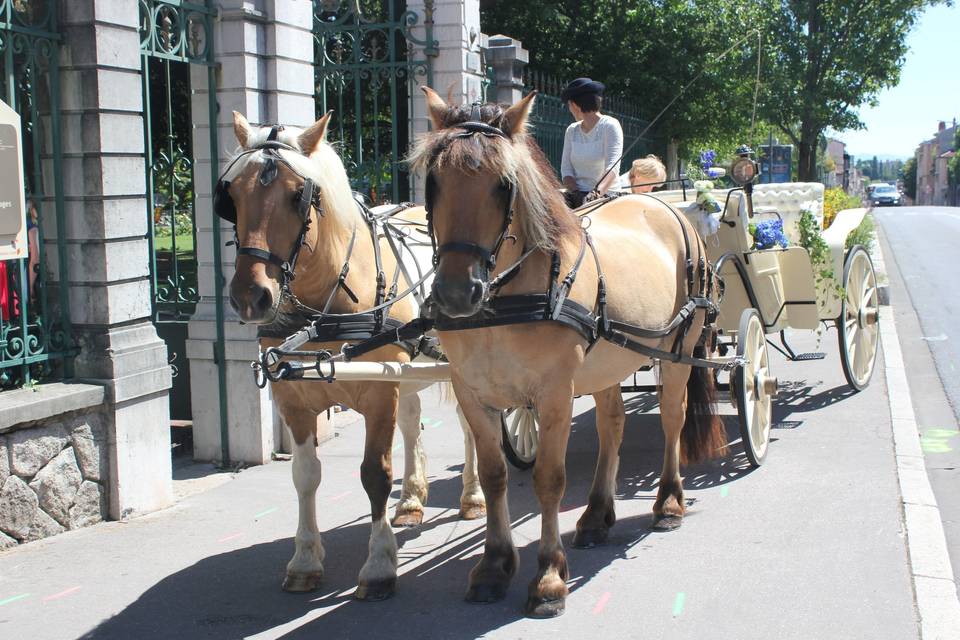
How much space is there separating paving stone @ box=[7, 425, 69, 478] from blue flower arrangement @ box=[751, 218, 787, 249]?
539 cm

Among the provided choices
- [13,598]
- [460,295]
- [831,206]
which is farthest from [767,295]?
[831,206]

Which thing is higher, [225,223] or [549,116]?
[549,116]

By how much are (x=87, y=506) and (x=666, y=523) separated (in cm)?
352

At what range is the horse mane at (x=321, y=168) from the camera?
4707mm

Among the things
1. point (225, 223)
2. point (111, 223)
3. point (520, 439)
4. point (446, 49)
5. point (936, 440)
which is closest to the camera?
point (111, 223)

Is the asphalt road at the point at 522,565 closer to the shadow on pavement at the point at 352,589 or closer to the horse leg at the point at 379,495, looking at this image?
the shadow on pavement at the point at 352,589

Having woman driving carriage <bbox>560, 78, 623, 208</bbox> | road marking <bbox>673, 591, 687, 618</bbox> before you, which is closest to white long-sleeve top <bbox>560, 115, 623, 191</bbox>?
woman driving carriage <bbox>560, 78, 623, 208</bbox>

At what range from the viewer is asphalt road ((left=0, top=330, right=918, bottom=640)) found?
473cm

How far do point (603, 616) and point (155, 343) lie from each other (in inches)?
137

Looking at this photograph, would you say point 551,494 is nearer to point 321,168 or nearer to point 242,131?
point 321,168

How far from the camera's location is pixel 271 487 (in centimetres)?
723

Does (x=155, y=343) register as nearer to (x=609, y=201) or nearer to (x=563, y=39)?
(x=609, y=201)

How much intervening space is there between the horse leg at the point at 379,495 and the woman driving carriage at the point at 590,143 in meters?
2.53

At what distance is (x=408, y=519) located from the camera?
6.33 m
